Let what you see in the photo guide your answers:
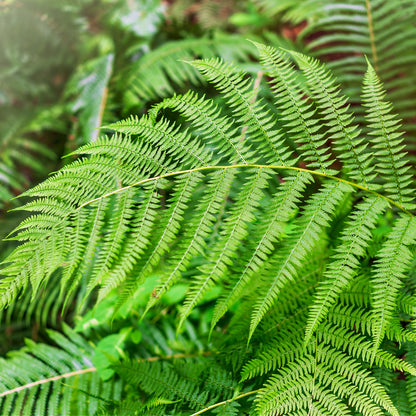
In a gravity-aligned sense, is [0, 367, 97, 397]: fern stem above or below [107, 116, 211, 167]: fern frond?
below

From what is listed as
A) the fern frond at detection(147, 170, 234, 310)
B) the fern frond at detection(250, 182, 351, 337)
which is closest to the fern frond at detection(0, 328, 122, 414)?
the fern frond at detection(147, 170, 234, 310)

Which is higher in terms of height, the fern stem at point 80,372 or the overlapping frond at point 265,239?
the overlapping frond at point 265,239

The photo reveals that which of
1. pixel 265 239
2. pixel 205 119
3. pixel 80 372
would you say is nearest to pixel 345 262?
pixel 265 239

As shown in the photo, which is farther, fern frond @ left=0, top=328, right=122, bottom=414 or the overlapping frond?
fern frond @ left=0, top=328, right=122, bottom=414

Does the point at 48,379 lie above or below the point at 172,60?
below

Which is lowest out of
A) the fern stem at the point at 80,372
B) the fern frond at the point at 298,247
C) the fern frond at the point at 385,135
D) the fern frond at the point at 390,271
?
the fern stem at the point at 80,372

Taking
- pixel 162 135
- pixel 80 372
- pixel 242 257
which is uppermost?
pixel 162 135

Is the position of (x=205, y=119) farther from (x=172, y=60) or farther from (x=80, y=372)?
(x=80, y=372)

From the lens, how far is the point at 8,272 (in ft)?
3.81

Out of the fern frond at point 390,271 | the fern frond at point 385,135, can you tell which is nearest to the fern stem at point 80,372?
the fern frond at point 390,271

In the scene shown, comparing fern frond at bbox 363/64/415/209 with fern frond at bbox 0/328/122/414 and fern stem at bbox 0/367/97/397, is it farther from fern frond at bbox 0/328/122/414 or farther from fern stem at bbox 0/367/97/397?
fern stem at bbox 0/367/97/397

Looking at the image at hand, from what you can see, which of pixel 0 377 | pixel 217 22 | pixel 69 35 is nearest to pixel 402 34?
pixel 217 22

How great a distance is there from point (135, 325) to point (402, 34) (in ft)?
8.25

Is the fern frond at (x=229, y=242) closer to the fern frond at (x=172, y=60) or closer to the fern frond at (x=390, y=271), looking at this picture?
the fern frond at (x=390, y=271)
